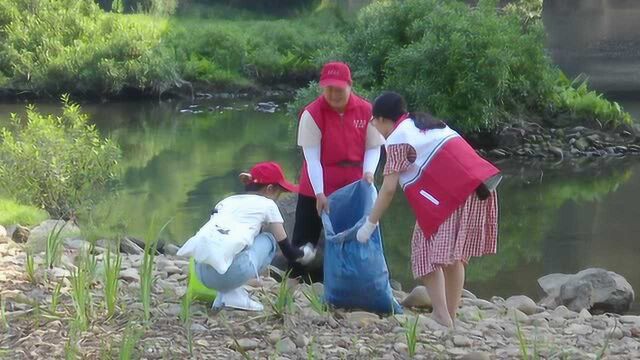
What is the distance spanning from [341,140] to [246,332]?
5.83ft

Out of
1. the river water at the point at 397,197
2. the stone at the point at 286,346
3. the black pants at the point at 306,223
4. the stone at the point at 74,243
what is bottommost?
the river water at the point at 397,197

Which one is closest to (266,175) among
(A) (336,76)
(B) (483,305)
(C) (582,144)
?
(A) (336,76)

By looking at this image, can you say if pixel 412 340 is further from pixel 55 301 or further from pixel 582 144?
pixel 582 144

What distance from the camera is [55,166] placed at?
12.1 metres

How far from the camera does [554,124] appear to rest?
22859 millimetres

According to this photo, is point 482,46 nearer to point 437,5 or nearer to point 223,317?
point 437,5

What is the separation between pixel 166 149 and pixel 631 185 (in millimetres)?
9638

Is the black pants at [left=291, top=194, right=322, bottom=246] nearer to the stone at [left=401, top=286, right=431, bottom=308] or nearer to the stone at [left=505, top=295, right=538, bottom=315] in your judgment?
the stone at [left=401, top=286, right=431, bottom=308]

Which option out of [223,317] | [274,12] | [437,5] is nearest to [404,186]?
[223,317]

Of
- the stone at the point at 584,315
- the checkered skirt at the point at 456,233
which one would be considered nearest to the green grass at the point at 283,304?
the checkered skirt at the point at 456,233

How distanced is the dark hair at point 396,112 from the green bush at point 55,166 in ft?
Result: 20.8

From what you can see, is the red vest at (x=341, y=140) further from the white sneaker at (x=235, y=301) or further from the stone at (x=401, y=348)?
the stone at (x=401, y=348)

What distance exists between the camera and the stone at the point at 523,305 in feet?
29.3

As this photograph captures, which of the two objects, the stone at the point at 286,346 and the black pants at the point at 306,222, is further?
the black pants at the point at 306,222
